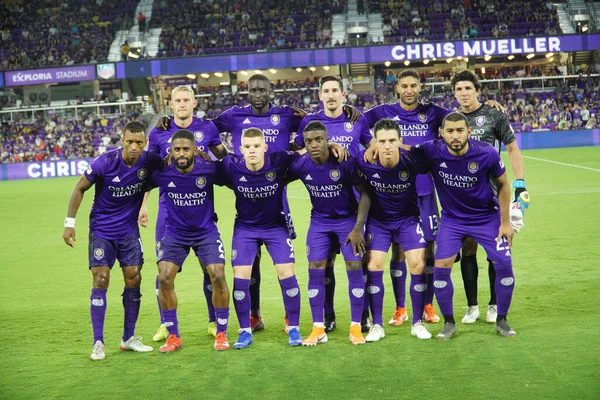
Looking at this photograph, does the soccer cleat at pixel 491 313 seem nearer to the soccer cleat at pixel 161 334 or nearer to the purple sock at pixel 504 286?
the purple sock at pixel 504 286

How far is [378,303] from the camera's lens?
7.58 m

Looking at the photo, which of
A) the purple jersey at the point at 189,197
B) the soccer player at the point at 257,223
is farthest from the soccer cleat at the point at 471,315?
the purple jersey at the point at 189,197

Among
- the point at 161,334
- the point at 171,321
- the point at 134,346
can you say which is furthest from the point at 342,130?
the point at 134,346

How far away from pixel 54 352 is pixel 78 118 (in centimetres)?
3767

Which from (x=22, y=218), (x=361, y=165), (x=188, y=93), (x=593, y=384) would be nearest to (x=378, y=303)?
(x=361, y=165)

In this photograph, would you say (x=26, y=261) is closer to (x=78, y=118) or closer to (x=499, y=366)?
(x=499, y=366)

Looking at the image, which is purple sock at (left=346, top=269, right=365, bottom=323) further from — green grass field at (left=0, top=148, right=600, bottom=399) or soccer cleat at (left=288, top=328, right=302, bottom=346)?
soccer cleat at (left=288, top=328, right=302, bottom=346)

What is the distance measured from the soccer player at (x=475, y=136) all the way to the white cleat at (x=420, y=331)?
0.74 metres

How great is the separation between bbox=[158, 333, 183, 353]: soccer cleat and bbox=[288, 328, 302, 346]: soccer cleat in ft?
3.54

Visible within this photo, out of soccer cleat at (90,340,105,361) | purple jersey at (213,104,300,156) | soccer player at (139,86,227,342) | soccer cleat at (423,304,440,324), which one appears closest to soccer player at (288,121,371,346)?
purple jersey at (213,104,300,156)

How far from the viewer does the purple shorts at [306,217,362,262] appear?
762 centimetres

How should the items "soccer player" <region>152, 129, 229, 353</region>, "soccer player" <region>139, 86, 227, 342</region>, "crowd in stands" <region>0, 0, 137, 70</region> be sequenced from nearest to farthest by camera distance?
1. "soccer player" <region>152, 129, 229, 353</region>
2. "soccer player" <region>139, 86, 227, 342</region>
3. "crowd in stands" <region>0, 0, 137, 70</region>

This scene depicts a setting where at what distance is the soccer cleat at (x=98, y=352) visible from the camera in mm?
7199

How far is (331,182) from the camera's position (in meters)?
7.57
